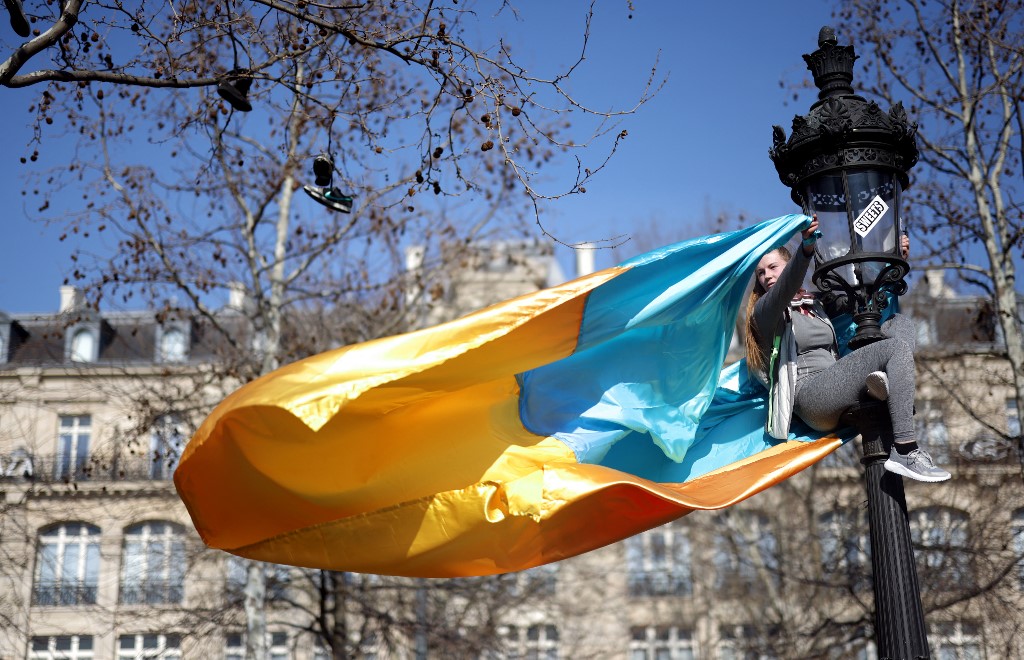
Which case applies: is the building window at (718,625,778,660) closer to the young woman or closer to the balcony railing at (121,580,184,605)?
the balcony railing at (121,580,184,605)

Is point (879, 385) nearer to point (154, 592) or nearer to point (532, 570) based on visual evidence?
point (154, 592)

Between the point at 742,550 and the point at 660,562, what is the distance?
5581 millimetres

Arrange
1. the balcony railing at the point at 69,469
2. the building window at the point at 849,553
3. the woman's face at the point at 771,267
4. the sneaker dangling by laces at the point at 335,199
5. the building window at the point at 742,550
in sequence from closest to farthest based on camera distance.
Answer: the woman's face at the point at 771,267 < the sneaker dangling by laces at the point at 335,199 < the balcony railing at the point at 69,469 < the building window at the point at 849,553 < the building window at the point at 742,550

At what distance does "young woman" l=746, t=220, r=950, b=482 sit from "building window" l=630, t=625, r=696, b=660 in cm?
2741

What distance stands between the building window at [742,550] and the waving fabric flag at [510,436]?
18.8 meters

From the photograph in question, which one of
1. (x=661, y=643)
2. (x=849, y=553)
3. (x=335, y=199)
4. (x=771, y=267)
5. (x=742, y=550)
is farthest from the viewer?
(x=661, y=643)

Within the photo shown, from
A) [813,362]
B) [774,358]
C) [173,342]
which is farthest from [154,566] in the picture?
[173,342]

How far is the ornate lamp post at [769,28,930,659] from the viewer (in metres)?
5.96

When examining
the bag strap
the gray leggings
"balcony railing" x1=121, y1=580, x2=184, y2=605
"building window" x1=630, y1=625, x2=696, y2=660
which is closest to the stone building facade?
"building window" x1=630, y1=625, x2=696, y2=660

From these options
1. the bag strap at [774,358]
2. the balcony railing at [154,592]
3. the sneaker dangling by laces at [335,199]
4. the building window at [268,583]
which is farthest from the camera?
the balcony railing at [154,592]

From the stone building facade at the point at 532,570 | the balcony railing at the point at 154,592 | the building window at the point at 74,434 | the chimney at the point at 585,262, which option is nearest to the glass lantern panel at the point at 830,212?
the stone building facade at the point at 532,570

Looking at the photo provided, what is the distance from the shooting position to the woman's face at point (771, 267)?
7289 millimetres

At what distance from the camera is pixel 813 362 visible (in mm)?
6773

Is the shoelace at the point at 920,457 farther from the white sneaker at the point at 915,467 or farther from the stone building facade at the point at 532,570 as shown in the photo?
the stone building facade at the point at 532,570
